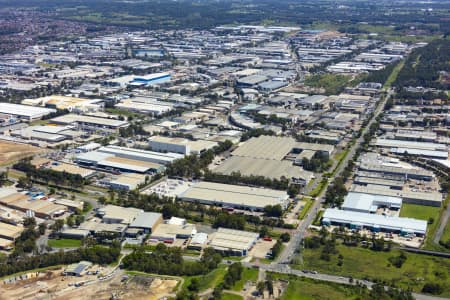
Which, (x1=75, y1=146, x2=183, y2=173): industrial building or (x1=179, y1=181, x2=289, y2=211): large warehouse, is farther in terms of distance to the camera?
(x1=75, y1=146, x2=183, y2=173): industrial building

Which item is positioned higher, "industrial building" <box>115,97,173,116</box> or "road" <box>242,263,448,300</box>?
"industrial building" <box>115,97,173,116</box>

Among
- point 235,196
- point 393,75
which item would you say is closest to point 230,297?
point 235,196

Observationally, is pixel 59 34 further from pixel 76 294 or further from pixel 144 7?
pixel 76 294

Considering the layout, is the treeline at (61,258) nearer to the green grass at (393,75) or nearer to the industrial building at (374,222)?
the industrial building at (374,222)

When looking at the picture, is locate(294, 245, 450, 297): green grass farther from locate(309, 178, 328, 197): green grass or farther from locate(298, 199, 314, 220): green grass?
locate(309, 178, 328, 197): green grass

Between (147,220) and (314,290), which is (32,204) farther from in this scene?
(314,290)

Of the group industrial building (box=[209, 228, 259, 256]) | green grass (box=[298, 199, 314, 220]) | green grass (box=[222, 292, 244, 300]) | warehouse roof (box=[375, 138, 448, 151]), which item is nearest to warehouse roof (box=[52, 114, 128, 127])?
green grass (box=[298, 199, 314, 220])
